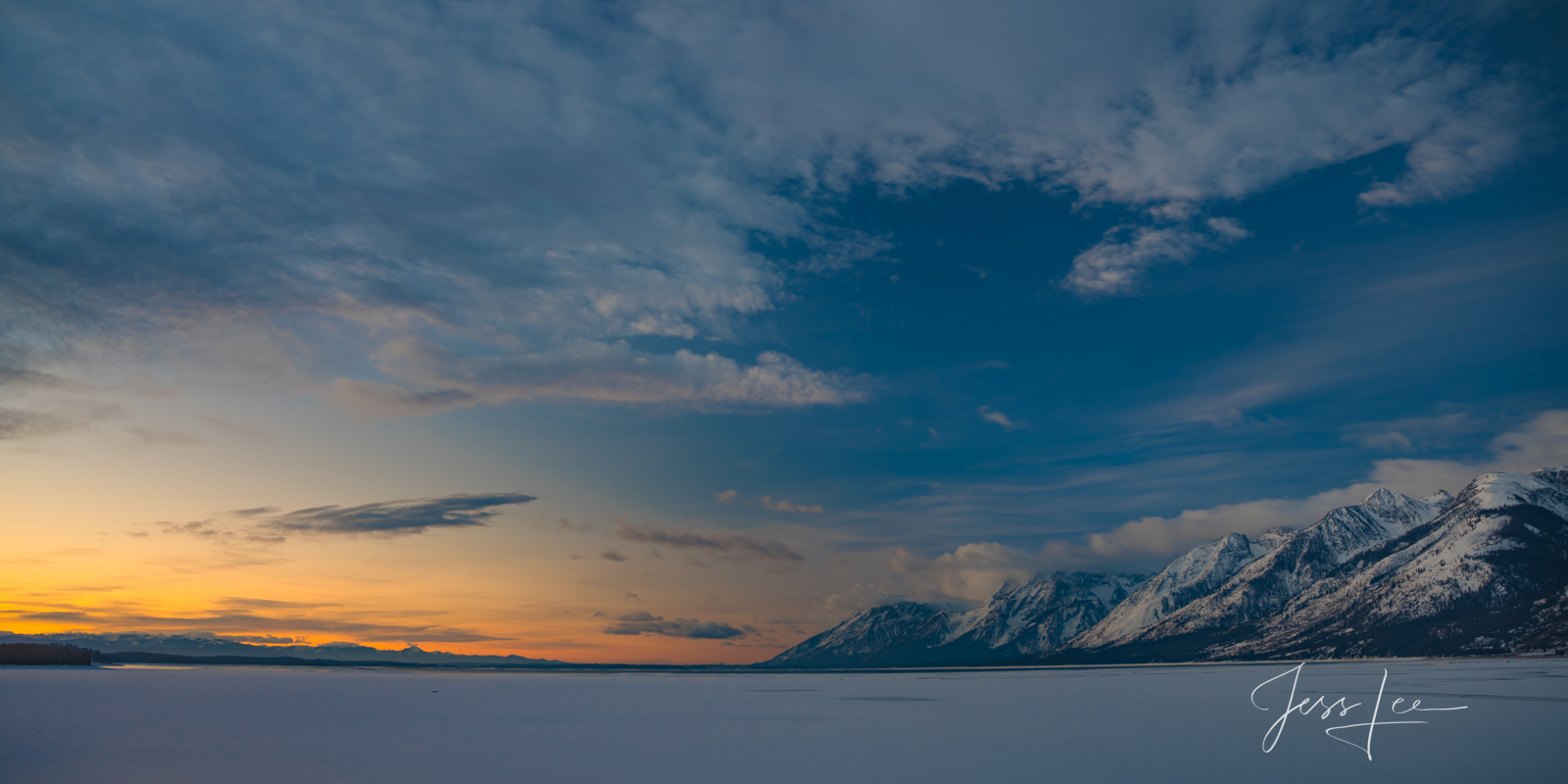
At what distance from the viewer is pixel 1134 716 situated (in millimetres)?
71312

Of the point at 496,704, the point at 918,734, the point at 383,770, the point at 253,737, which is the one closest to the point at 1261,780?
the point at 918,734

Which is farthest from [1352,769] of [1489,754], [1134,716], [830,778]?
[1134,716]

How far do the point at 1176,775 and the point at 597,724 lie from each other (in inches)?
1794

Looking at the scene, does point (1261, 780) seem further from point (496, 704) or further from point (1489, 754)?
point (496, 704)

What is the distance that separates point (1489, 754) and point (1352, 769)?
35.5 ft

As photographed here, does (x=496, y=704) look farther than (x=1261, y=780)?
Yes

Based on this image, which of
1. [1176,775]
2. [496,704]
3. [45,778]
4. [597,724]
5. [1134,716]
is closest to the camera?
[45,778]

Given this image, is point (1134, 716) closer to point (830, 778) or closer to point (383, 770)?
point (830, 778)

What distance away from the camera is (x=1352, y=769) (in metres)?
Result: 37.4

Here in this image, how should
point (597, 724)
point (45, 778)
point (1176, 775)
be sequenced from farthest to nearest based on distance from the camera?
Result: 1. point (597, 724)
2. point (1176, 775)
3. point (45, 778)
